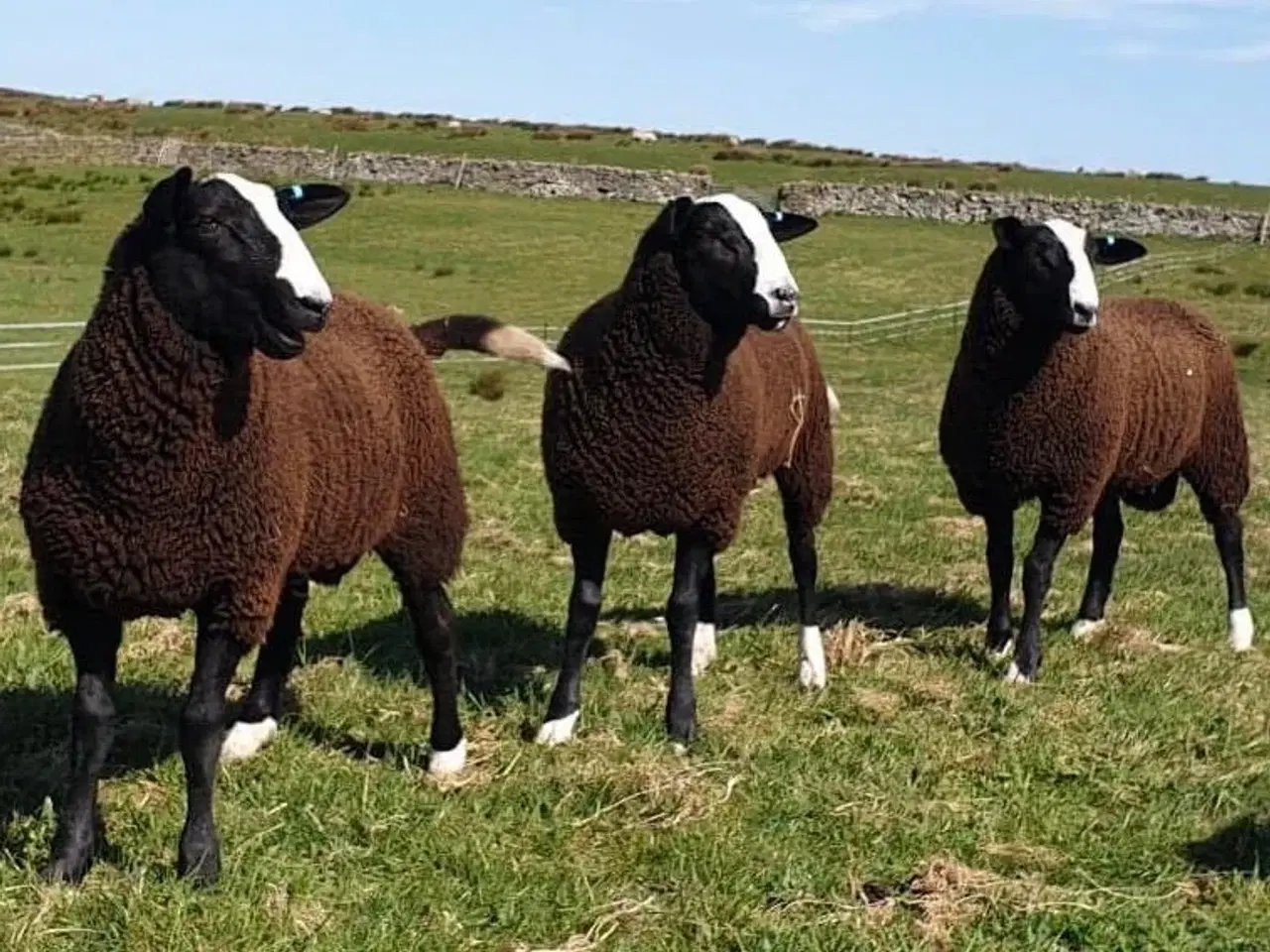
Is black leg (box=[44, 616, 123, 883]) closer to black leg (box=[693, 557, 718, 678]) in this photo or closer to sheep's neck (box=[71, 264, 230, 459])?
sheep's neck (box=[71, 264, 230, 459])

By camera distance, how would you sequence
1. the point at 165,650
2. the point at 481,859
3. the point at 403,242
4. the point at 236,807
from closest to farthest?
the point at 481,859, the point at 236,807, the point at 165,650, the point at 403,242

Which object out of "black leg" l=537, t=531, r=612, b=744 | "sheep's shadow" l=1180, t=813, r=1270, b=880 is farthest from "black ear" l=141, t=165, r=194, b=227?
"sheep's shadow" l=1180, t=813, r=1270, b=880

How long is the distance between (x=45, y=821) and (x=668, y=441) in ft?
9.68

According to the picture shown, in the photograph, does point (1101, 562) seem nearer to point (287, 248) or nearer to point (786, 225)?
point (786, 225)

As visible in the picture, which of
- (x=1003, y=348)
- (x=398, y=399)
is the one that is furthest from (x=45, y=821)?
(x=1003, y=348)

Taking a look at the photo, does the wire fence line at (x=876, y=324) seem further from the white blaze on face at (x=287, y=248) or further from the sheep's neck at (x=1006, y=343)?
the white blaze on face at (x=287, y=248)

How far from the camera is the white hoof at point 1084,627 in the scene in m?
9.02

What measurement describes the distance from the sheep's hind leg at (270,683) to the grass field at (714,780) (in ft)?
0.43

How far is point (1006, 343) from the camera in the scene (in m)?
8.62

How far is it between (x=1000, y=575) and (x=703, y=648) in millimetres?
1829

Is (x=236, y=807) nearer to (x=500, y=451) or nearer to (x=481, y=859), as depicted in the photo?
(x=481, y=859)

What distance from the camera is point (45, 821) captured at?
5.27 meters

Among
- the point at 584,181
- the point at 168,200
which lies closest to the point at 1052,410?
the point at 168,200

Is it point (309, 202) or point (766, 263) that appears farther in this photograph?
point (766, 263)
